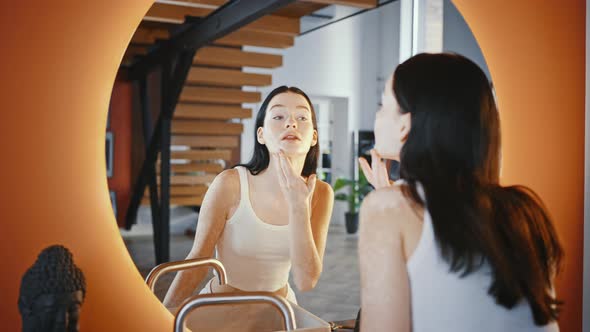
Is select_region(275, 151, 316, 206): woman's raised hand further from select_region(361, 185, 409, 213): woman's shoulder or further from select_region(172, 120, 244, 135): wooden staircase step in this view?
select_region(172, 120, 244, 135): wooden staircase step

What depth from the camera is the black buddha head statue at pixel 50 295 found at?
112 centimetres

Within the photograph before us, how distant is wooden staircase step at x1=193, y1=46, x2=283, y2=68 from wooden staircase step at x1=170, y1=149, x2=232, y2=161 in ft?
3.18

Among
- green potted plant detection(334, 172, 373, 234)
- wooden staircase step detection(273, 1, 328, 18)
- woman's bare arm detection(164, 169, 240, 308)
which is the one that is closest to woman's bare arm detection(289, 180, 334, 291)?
woman's bare arm detection(164, 169, 240, 308)

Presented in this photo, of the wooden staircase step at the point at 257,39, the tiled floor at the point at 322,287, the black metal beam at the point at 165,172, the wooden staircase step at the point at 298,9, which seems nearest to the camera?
the tiled floor at the point at 322,287

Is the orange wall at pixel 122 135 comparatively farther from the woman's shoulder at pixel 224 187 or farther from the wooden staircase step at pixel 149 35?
the woman's shoulder at pixel 224 187

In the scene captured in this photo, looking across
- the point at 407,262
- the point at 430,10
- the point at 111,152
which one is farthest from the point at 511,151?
the point at 111,152

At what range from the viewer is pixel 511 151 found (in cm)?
212

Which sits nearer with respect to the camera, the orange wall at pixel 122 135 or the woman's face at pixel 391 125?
the woman's face at pixel 391 125

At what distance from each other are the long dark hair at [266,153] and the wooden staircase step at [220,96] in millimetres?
4348

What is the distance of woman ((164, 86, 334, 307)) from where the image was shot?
5.90ft

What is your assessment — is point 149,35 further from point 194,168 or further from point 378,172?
point 378,172

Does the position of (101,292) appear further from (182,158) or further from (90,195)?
(182,158)

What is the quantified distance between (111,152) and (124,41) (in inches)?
224

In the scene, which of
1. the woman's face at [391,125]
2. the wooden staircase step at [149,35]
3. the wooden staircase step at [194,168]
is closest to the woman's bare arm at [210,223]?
the woman's face at [391,125]
